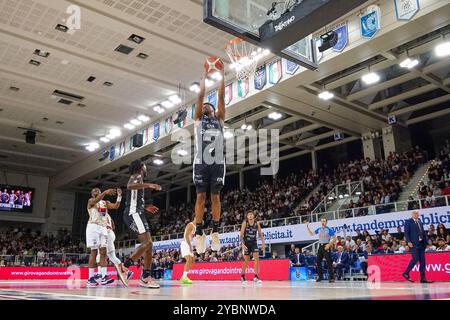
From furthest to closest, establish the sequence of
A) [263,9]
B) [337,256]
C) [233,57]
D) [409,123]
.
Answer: [409,123]
[337,256]
[233,57]
[263,9]

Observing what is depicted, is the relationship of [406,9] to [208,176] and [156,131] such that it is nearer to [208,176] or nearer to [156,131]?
[208,176]

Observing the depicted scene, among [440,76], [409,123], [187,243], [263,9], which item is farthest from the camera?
[409,123]

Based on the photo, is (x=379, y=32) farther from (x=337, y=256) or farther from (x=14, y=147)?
(x=14, y=147)

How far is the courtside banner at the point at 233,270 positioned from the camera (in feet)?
46.9

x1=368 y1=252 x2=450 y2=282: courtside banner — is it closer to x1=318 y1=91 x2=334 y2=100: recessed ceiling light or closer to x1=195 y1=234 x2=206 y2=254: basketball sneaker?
x1=318 y1=91 x2=334 y2=100: recessed ceiling light

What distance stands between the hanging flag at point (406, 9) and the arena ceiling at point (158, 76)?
0.25m

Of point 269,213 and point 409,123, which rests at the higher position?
point 409,123

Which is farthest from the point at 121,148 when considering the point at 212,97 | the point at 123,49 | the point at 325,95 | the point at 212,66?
the point at 212,66

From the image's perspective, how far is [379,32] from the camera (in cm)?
1212

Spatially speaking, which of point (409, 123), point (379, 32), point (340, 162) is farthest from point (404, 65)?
point (340, 162)

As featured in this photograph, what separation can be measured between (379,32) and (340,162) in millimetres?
13617

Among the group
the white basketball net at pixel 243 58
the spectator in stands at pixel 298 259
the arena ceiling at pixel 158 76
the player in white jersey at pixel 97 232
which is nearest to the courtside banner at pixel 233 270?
the spectator in stands at pixel 298 259

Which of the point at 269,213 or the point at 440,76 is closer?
the point at 440,76

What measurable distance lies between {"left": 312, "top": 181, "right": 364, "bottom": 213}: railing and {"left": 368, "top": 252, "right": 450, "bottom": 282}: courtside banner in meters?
7.89
